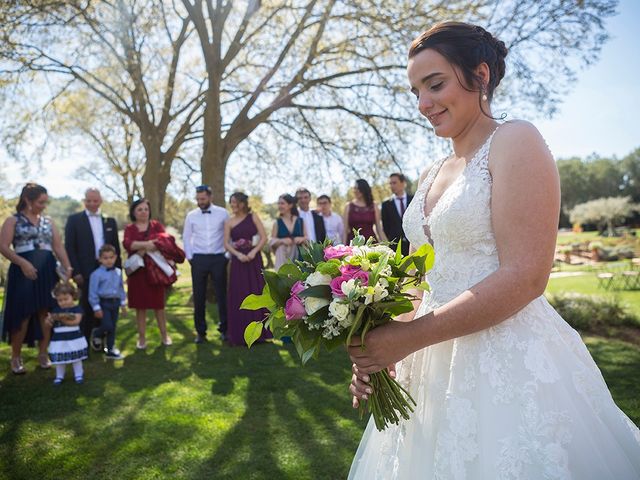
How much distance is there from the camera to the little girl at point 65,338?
551 centimetres

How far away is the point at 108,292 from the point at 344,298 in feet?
19.4

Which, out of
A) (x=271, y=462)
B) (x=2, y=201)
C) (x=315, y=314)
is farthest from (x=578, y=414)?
(x=2, y=201)

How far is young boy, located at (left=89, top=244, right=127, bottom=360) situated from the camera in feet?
21.8

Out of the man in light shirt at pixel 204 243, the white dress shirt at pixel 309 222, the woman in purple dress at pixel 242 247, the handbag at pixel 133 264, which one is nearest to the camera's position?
the handbag at pixel 133 264

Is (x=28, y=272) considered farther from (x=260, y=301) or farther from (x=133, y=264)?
(x=260, y=301)

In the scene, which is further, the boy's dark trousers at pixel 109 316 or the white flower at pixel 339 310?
the boy's dark trousers at pixel 109 316

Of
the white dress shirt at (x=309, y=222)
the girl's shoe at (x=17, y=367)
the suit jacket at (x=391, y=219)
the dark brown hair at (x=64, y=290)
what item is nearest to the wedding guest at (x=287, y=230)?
the white dress shirt at (x=309, y=222)

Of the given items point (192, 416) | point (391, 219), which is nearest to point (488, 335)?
point (192, 416)

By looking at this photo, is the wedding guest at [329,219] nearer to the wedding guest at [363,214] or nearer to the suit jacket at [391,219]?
the wedding guest at [363,214]

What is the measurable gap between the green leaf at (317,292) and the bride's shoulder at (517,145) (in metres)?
0.68

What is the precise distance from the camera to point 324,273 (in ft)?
5.43

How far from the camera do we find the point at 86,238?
7.12 metres

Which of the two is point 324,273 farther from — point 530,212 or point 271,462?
point 271,462

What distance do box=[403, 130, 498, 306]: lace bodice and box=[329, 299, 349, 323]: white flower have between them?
489 mm
